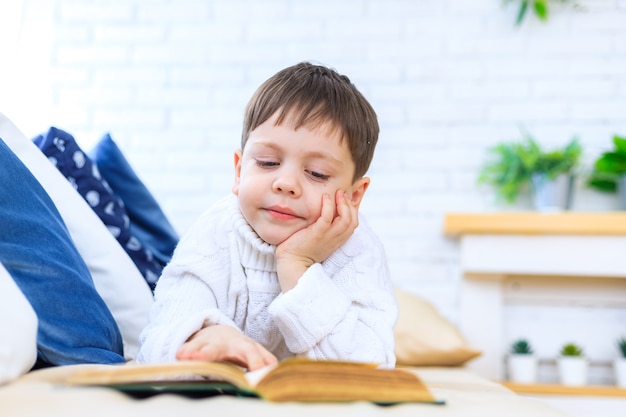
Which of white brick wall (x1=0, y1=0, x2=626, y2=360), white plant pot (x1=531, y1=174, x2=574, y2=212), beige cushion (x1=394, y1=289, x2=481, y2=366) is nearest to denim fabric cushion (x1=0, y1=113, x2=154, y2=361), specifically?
beige cushion (x1=394, y1=289, x2=481, y2=366)

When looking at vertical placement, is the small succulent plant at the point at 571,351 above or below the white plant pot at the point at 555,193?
below

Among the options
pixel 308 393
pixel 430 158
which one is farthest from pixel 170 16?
pixel 308 393

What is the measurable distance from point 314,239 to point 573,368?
188cm

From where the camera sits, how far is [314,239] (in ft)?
4.49

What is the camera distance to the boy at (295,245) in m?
1.32

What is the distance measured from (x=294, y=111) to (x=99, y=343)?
1.64 ft

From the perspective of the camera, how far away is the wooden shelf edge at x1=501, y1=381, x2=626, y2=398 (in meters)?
2.82

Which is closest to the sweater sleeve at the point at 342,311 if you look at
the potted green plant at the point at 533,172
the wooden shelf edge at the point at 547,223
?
the wooden shelf edge at the point at 547,223

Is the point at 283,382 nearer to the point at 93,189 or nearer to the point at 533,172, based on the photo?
the point at 93,189

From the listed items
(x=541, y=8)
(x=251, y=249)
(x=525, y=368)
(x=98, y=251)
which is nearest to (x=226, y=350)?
(x=251, y=249)

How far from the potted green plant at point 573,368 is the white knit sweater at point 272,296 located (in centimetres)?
166

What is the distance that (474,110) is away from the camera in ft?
10.5

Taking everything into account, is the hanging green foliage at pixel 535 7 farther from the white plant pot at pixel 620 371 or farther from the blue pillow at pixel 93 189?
the blue pillow at pixel 93 189

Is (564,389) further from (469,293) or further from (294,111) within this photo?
(294,111)
